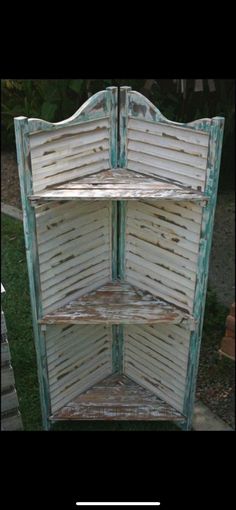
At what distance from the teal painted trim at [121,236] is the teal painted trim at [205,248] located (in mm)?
755

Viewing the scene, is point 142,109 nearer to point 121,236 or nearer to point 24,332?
point 121,236

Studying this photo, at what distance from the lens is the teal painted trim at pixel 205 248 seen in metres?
3.24

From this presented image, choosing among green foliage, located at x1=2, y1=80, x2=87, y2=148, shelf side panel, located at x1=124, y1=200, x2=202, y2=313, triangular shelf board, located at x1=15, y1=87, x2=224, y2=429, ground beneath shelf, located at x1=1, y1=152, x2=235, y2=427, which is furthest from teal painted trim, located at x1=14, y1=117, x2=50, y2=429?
green foliage, located at x1=2, y1=80, x2=87, y2=148

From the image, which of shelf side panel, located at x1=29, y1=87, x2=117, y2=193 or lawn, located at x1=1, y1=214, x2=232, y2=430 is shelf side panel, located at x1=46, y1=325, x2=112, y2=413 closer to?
lawn, located at x1=1, y1=214, x2=232, y2=430

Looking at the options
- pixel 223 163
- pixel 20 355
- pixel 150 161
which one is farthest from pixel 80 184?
pixel 223 163

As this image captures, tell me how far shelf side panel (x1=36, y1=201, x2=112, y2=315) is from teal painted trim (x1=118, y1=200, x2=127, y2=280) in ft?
0.25

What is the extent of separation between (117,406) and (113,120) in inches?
91.5

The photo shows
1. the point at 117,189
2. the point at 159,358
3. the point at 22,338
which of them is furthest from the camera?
the point at 22,338

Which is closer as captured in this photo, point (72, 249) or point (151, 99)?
point (72, 249)

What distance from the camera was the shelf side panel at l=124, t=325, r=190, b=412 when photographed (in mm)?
4148

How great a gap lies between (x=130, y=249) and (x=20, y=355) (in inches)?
72.8

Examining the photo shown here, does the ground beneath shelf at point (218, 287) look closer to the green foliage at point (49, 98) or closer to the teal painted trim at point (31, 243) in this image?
the green foliage at point (49, 98)

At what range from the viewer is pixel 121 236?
4.18m

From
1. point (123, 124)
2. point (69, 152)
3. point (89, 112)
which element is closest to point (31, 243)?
point (69, 152)
